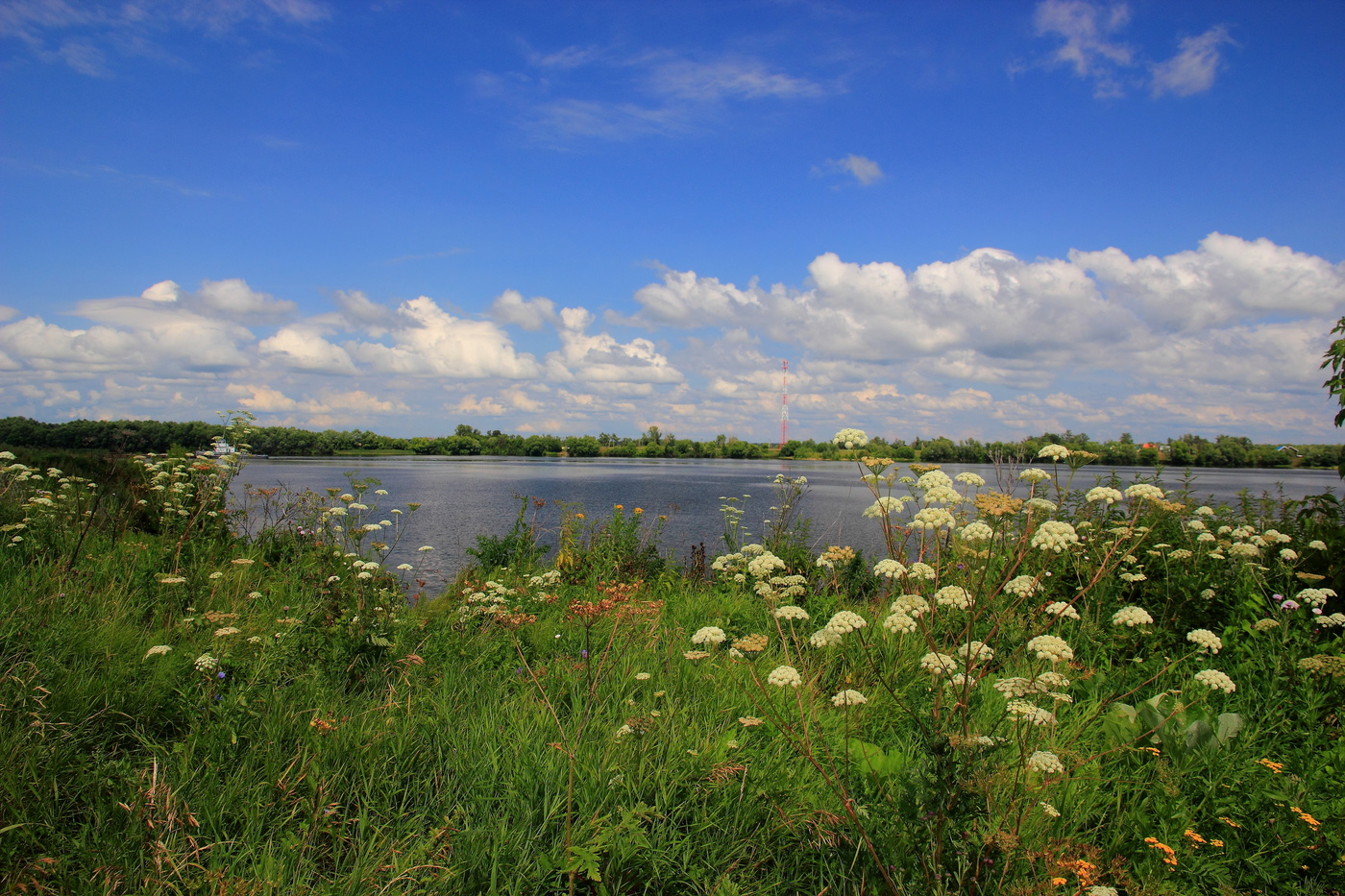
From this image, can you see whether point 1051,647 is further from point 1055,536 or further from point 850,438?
point 850,438

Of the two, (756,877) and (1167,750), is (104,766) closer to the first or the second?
(756,877)

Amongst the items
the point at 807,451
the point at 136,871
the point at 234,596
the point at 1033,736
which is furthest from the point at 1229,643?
the point at 807,451

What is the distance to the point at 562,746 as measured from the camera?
286 centimetres

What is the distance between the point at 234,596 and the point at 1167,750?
6792 mm

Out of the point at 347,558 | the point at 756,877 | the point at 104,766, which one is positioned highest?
the point at 347,558

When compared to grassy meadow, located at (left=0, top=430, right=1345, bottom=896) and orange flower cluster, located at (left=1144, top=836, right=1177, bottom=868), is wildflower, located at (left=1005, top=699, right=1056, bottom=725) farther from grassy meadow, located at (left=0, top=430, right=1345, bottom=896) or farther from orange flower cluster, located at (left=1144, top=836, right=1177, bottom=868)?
orange flower cluster, located at (left=1144, top=836, right=1177, bottom=868)

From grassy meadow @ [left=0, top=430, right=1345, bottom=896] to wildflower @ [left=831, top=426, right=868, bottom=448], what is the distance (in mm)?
18

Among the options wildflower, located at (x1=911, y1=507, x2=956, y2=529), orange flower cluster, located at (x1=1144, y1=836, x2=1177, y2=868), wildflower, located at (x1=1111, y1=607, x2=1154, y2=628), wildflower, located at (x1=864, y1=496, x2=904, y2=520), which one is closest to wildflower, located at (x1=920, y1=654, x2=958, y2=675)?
wildflower, located at (x1=911, y1=507, x2=956, y2=529)

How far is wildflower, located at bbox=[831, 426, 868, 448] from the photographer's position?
3.26 metres

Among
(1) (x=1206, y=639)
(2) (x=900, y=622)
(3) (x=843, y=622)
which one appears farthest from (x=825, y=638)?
(1) (x=1206, y=639)

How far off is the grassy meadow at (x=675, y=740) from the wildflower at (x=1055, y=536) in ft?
0.06

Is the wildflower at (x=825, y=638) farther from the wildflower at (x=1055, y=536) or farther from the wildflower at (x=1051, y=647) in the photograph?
the wildflower at (x=1055, y=536)

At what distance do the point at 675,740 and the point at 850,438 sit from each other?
1753 mm

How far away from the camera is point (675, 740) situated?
3055 millimetres
